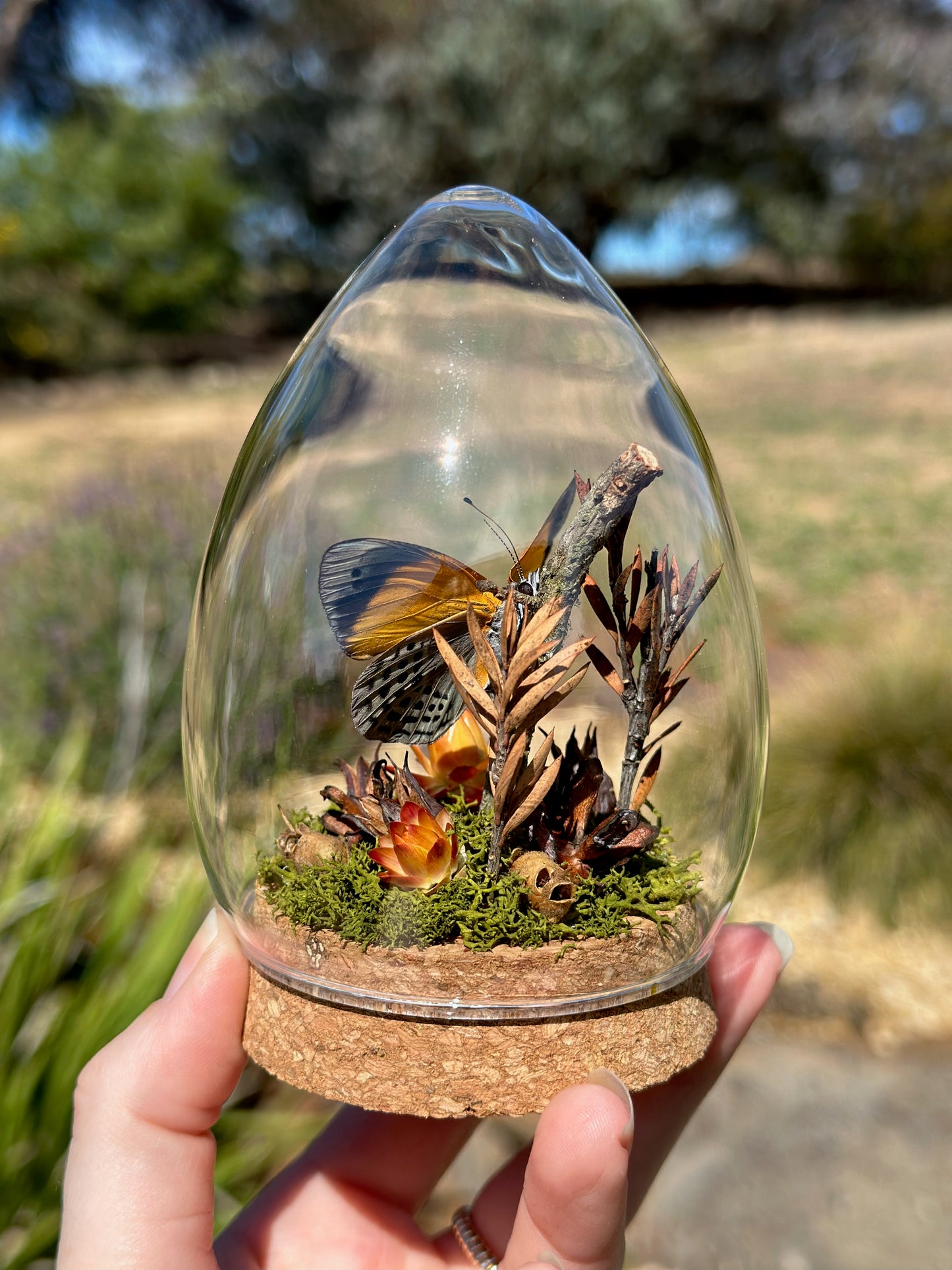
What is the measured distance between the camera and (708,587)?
110 cm

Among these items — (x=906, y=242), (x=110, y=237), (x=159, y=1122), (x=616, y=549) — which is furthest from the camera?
(x=906, y=242)

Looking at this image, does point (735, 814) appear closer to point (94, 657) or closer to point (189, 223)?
point (94, 657)

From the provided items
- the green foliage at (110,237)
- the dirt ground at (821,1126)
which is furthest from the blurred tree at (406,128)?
the dirt ground at (821,1126)

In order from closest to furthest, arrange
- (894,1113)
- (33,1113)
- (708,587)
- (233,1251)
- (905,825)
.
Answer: (708,587) → (233,1251) → (33,1113) → (894,1113) → (905,825)

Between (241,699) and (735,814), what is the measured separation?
0.61 m

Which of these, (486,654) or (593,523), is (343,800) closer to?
(486,654)

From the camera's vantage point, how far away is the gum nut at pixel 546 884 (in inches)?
39.9

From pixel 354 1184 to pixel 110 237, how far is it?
14.4 metres

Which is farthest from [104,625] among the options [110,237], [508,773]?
[110,237]

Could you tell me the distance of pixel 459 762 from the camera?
125 centimetres

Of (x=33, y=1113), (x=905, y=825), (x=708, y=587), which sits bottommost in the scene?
(x=905, y=825)

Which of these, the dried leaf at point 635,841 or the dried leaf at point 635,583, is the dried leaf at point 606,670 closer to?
the dried leaf at point 635,583

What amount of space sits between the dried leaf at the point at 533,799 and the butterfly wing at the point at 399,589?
18cm

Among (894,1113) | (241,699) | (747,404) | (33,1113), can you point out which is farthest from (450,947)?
(747,404)
